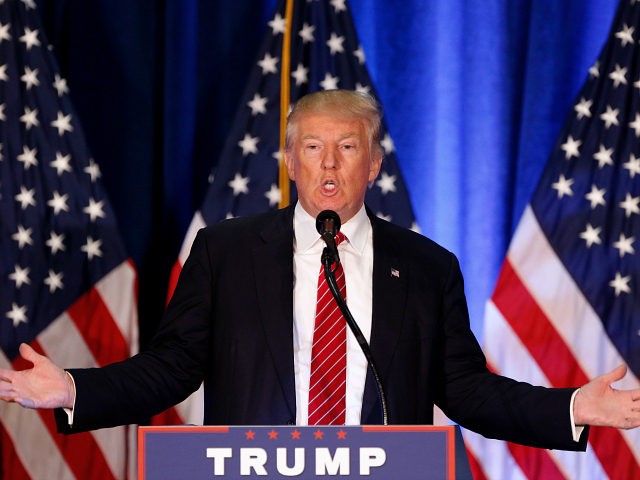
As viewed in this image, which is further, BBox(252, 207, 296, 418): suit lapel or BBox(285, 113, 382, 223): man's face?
BBox(285, 113, 382, 223): man's face

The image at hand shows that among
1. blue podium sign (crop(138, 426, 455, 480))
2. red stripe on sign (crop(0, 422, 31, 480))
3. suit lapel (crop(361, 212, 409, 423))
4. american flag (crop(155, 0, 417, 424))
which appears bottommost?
red stripe on sign (crop(0, 422, 31, 480))

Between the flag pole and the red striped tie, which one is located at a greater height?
the flag pole

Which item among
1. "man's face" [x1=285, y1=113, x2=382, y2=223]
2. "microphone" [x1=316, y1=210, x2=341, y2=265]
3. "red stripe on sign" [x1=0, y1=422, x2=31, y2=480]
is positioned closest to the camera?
"microphone" [x1=316, y1=210, x2=341, y2=265]

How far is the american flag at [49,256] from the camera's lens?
3.96 metres

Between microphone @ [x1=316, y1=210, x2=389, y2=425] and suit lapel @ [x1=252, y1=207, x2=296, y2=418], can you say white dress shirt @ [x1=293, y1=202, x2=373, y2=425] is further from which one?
microphone @ [x1=316, y1=210, x2=389, y2=425]

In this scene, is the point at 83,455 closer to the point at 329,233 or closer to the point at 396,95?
the point at 396,95

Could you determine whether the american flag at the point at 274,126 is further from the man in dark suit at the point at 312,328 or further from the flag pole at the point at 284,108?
the man in dark suit at the point at 312,328

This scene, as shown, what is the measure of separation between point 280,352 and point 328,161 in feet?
1.71

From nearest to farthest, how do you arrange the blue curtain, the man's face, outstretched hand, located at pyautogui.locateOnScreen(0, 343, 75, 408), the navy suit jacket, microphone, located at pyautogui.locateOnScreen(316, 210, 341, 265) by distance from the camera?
outstretched hand, located at pyautogui.locateOnScreen(0, 343, 75, 408), microphone, located at pyautogui.locateOnScreen(316, 210, 341, 265), the navy suit jacket, the man's face, the blue curtain

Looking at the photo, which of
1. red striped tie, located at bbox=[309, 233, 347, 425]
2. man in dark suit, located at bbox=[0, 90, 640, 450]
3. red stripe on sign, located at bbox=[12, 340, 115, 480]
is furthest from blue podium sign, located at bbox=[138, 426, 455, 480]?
red stripe on sign, located at bbox=[12, 340, 115, 480]

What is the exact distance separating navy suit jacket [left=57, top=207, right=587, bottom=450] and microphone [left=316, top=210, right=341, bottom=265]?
403 millimetres

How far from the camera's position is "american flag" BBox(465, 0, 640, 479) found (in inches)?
156

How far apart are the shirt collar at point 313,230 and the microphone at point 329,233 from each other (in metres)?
0.47

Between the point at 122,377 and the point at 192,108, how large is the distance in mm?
2330
